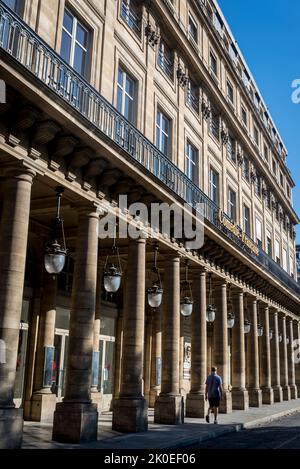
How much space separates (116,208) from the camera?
12172mm

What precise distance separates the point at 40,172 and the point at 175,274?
6501 millimetres

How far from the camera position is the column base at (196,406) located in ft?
53.4

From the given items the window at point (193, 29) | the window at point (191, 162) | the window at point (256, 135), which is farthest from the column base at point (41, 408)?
the window at point (256, 135)

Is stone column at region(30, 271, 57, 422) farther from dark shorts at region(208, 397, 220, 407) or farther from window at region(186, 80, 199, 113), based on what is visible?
window at region(186, 80, 199, 113)

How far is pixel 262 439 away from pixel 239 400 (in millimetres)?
8411

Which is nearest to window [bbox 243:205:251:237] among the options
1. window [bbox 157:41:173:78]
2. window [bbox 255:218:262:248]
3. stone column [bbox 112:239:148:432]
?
window [bbox 255:218:262:248]

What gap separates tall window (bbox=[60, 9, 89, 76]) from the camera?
1211 centimetres

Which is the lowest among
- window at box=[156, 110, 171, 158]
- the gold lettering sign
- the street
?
the street

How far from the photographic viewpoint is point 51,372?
1366cm

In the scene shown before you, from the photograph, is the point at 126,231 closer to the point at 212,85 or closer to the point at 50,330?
the point at 50,330

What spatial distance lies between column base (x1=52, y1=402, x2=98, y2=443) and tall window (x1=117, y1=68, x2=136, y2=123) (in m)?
7.84

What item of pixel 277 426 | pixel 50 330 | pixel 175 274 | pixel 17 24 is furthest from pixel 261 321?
pixel 17 24

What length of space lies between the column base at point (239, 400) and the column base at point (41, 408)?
901 cm

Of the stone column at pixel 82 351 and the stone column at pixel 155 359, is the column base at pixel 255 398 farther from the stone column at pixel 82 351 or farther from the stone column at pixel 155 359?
the stone column at pixel 82 351
